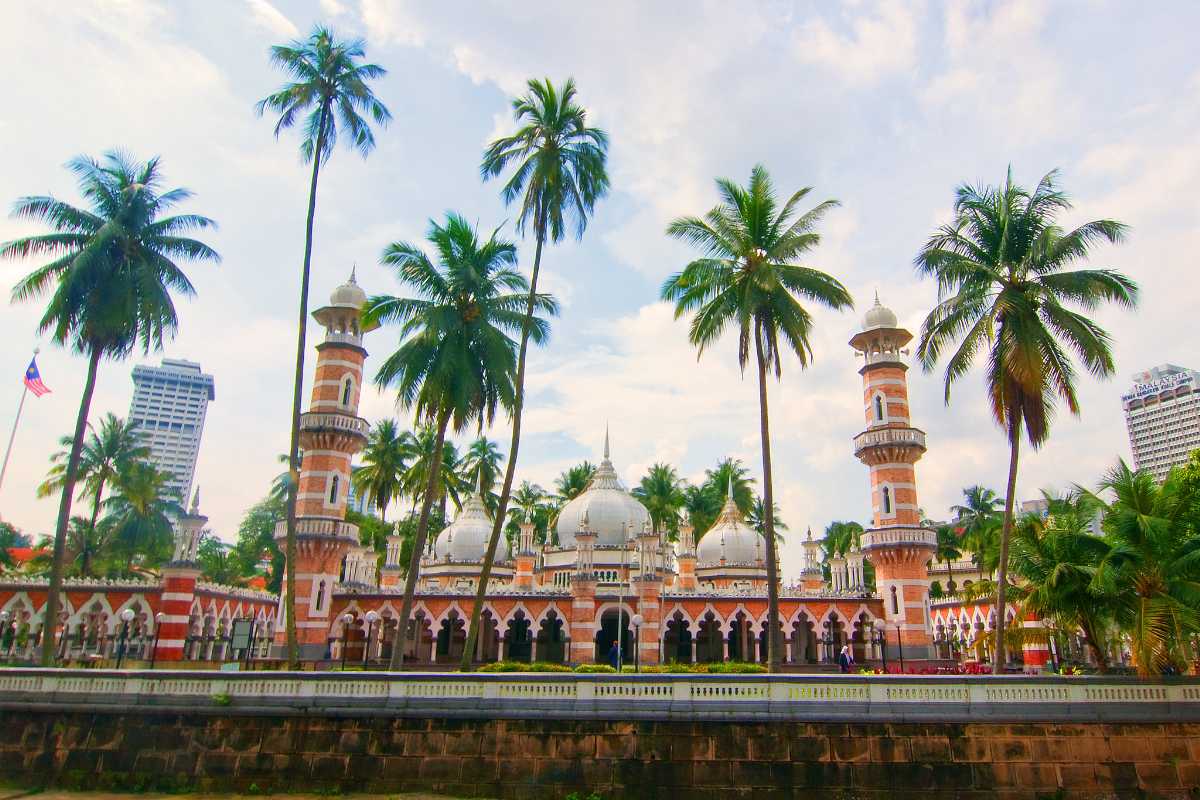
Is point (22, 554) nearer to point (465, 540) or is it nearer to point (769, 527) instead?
point (465, 540)

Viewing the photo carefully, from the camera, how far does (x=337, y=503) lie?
38.9 m

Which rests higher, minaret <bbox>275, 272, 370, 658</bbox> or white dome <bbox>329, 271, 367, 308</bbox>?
white dome <bbox>329, 271, 367, 308</bbox>

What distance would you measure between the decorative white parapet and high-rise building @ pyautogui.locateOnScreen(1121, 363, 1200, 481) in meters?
133

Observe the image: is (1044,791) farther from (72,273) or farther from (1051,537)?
(72,273)

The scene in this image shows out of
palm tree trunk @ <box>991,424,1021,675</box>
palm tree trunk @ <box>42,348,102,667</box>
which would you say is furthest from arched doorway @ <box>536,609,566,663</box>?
palm tree trunk @ <box>991,424,1021,675</box>

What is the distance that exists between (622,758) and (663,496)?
2059 inches

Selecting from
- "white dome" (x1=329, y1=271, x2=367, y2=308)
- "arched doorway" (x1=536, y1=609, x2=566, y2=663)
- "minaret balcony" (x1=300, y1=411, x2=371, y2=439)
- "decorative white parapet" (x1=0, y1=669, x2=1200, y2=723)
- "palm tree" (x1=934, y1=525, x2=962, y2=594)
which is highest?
"white dome" (x1=329, y1=271, x2=367, y2=308)

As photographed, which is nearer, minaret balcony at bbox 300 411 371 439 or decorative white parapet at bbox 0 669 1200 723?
decorative white parapet at bbox 0 669 1200 723

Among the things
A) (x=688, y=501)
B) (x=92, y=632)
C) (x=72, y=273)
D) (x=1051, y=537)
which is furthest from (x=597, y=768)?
(x=688, y=501)

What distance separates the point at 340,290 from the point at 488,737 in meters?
29.2

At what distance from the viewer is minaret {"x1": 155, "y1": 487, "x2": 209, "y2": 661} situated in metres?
33.0

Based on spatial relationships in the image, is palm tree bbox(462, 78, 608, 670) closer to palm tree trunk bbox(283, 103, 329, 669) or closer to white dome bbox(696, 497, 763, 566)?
palm tree trunk bbox(283, 103, 329, 669)

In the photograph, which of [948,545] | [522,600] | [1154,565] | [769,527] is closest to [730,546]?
[522,600]

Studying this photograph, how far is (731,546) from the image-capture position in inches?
2090
